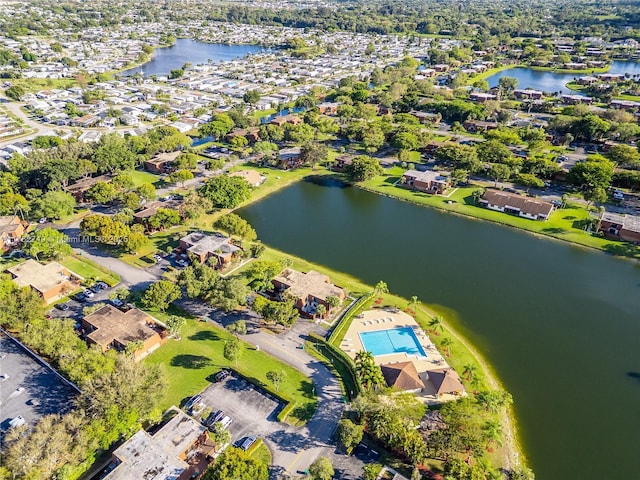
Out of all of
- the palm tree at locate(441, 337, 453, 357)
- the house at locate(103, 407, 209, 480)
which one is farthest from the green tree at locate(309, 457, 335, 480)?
the palm tree at locate(441, 337, 453, 357)

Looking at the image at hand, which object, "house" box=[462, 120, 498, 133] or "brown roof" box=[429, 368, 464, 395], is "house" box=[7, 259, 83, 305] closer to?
"brown roof" box=[429, 368, 464, 395]

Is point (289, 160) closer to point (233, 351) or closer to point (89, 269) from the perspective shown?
point (89, 269)

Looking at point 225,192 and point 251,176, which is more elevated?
point 225,192

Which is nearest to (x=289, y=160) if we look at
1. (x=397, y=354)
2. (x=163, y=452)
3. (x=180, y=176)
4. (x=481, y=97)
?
(x=180, y=176)

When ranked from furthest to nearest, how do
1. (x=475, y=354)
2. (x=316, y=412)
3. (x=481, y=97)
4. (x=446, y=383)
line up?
(x=481, y=97), (x=475, y=354), (x=446, y=383), (x=316, y=412)

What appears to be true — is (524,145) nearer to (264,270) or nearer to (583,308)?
(583,308)

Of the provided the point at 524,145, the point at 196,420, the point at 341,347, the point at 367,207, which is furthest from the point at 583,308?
the point at 524,145
